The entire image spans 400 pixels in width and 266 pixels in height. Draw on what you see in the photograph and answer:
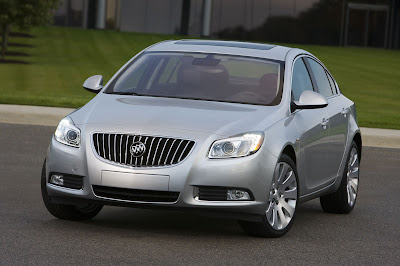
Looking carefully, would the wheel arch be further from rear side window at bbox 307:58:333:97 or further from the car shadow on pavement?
rear side window at bbox 307:58:333:97

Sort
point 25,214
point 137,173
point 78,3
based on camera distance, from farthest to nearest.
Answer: point 78,3, point 25,214, point 137,173

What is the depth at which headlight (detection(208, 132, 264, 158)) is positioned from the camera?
7.52m

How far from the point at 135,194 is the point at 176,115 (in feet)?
2.59

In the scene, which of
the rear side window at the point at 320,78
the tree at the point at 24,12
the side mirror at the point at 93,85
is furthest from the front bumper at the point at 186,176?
the tree at the point at 24,12

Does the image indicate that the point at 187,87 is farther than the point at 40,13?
No

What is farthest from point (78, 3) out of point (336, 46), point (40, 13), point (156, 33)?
point (40, 13)

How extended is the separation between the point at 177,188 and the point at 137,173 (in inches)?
12.7

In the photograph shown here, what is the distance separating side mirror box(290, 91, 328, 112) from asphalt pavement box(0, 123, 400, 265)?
3.58 feet

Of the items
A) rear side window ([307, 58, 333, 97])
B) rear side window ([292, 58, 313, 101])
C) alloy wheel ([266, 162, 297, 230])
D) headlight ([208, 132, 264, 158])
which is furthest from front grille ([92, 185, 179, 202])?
rear side window ([307, 58, 333, 97])

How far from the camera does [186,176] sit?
24.2 feet

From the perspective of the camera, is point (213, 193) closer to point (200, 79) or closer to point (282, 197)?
point (282, 197)

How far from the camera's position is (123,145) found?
752 centimetres

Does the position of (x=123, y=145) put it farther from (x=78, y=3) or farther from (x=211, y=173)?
(x=78, y=3)

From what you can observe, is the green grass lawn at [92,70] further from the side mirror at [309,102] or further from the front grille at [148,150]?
the front grille at [148,150]
